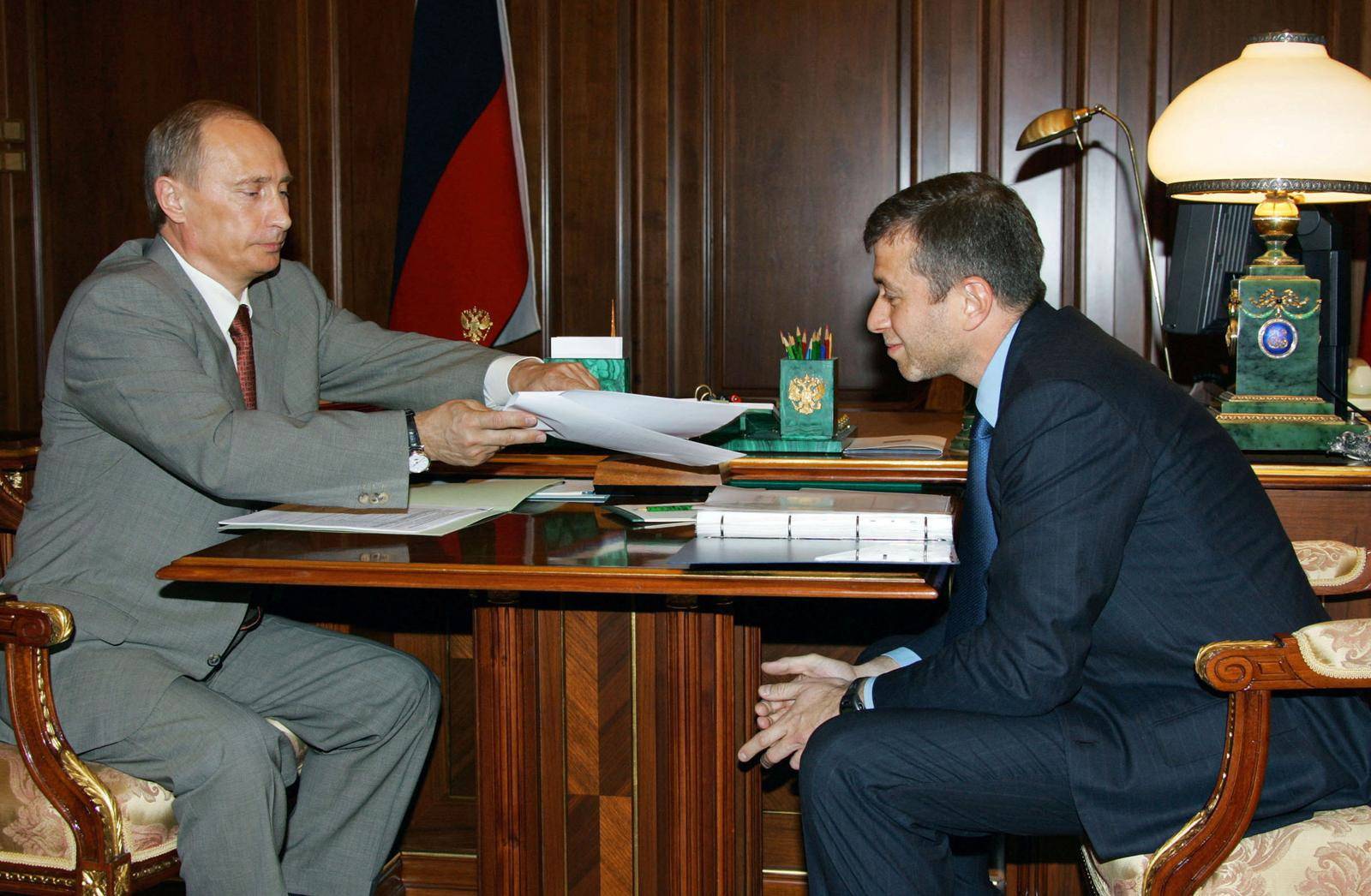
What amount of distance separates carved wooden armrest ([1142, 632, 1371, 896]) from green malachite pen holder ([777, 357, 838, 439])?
98 cm

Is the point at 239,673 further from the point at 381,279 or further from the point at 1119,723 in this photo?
the point at 381,279

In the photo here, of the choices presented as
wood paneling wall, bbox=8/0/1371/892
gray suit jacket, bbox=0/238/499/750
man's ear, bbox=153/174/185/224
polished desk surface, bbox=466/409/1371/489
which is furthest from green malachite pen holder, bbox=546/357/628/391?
wood paneling wall, bbox=8/0/1371/892

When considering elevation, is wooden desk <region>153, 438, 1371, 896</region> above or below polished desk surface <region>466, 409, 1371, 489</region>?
below

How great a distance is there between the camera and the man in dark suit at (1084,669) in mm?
1464

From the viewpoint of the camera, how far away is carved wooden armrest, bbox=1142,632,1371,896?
1.35m

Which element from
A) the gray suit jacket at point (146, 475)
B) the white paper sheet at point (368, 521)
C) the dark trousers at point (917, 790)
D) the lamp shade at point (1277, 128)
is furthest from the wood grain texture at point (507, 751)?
the lamp shade at point (1277, 128)

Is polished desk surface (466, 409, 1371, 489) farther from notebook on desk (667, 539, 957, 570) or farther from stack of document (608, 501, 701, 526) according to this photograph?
notebook on desk (667, 539, 957, 570)

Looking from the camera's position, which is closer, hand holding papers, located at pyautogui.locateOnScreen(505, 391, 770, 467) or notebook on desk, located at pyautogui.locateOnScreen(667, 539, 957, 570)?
notebook on desk, located at pyautogui.locateOnScreen(667, 539, 957, 570)

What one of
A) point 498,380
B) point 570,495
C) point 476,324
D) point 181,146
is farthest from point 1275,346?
point 476,324

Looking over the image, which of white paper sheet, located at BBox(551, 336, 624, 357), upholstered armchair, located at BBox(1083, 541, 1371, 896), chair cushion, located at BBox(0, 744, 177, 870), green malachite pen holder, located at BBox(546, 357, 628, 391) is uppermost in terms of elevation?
white paper sheet, located at BBox(551, 336, 624, 357)

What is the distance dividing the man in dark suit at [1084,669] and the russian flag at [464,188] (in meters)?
2.57

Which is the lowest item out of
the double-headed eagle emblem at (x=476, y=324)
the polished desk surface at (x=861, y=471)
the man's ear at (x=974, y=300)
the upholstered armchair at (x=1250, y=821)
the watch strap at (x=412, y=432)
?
the upholstered armchair at (x=1250, y=821)

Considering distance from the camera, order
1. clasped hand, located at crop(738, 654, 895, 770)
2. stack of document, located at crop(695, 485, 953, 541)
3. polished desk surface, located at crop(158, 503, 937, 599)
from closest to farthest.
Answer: polished desk surface, located at crop(158, 503, 937, 599) → stack of document, located at crop(695, 485, 953, 541) → clasped hand, located at crop(738, 654, 895, 770)

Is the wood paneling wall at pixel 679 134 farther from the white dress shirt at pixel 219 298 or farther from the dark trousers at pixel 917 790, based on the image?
the dark trousers at pixel 917 790
